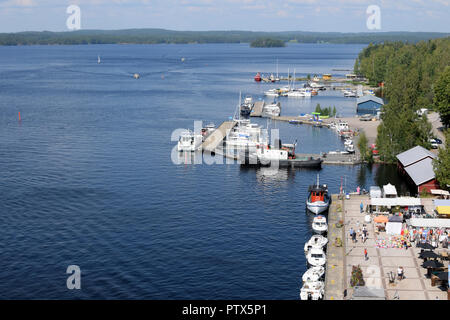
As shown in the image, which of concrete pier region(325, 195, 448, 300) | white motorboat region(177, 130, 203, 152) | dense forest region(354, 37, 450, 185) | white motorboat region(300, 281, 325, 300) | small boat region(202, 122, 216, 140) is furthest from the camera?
small boat region(202, 122, 216, 140)

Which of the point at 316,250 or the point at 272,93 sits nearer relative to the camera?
the point at 316,250

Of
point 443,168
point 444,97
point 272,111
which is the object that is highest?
point 444,97

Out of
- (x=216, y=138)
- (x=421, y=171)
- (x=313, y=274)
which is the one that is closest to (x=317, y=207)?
(x=421, y=171)

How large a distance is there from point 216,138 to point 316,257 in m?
61.2

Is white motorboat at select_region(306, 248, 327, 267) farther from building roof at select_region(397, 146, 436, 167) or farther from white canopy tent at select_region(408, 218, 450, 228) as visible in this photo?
building roof at select_region(397, 146, 436, 167)

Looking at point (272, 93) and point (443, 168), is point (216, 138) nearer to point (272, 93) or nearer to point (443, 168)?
point (443, 168)

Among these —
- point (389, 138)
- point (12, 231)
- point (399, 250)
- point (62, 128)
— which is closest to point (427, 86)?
point (389, 138)

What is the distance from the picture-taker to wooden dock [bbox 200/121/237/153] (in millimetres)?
96125

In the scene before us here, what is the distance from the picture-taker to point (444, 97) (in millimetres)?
95625

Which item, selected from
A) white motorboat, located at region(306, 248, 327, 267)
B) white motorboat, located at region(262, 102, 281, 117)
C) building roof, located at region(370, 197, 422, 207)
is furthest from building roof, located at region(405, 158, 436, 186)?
white motorboat, located at region(262, 102, 281, 117)

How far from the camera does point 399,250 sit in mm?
45344

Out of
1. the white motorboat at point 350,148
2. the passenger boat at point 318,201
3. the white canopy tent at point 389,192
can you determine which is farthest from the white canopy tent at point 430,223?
the white motorboat at point 350,148

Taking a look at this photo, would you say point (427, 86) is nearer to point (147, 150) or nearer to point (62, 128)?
point (147, 150)

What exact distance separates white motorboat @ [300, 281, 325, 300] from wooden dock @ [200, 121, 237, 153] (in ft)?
183
